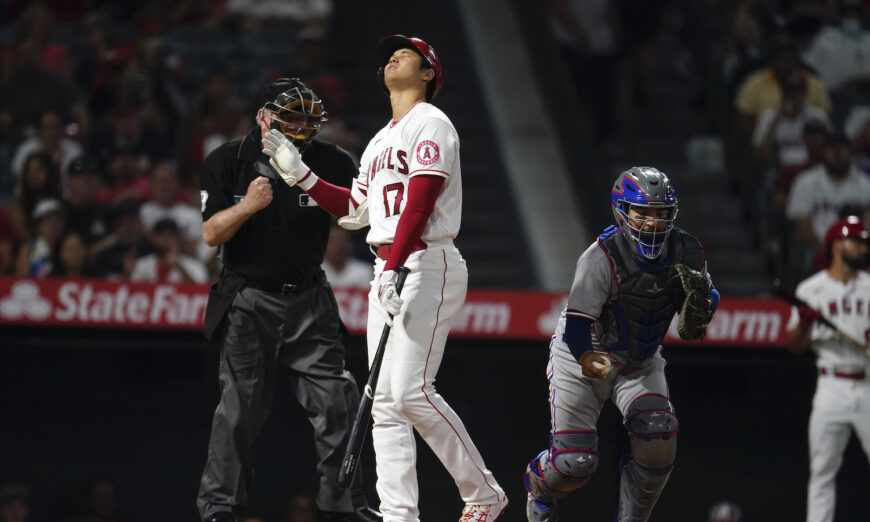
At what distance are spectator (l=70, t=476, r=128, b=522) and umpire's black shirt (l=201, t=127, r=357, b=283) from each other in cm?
301

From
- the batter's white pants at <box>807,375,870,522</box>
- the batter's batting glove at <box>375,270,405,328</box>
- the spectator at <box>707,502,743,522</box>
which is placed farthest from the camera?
the spectator at <box>707,502,743,522</box>

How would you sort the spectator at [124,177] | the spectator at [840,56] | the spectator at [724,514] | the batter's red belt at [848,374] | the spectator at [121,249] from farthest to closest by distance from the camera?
the spectator at [840,56] < the spectator at [124,177] < the spectator at [121,249] < the spectator at [724,514] < the batter's red belt at [848,374]

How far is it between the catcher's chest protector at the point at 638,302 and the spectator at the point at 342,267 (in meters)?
3.15

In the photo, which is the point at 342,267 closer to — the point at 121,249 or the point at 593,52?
the point at 121,249

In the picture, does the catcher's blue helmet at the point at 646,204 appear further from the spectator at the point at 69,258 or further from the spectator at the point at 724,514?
the spectator at the point at 69,258

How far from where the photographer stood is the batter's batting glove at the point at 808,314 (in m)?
7.60

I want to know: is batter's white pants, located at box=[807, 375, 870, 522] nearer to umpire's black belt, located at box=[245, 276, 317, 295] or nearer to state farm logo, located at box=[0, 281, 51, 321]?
umpire's black belt, located at box=[245, 276, 317, 295]

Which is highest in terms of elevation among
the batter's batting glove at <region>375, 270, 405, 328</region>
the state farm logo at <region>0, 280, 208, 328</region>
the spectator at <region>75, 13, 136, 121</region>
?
the spectator at <region>75, 13, 136, 121</region>

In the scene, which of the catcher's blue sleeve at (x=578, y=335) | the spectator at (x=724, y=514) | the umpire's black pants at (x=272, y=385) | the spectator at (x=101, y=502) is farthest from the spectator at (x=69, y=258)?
the spectator at (x=724, y=514)

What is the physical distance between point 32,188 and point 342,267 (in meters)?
2.29

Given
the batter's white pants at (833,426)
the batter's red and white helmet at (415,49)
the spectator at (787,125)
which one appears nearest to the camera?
the batter's red and white helmet at (415,49)

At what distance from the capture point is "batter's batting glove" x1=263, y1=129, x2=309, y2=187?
554 centimetres

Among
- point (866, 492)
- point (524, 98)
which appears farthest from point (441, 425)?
point (524, 98)

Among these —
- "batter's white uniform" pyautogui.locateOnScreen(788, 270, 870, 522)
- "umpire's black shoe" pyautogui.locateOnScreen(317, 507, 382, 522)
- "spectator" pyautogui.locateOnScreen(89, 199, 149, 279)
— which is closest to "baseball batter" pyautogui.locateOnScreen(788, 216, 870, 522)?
"batter's white uniform" pyautogui.locateOnScreen(788, 270, 870, 522)
